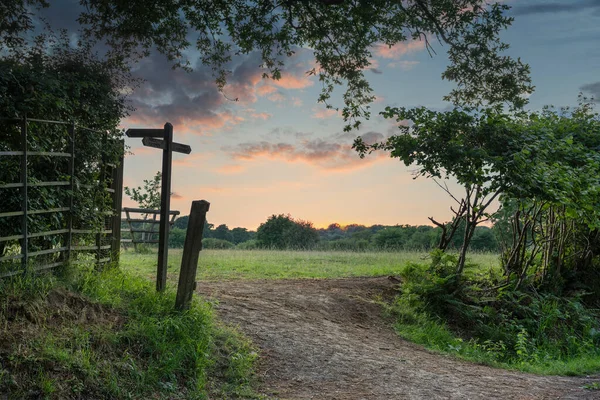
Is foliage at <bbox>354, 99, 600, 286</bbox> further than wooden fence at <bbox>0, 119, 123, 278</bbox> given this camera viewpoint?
Yes

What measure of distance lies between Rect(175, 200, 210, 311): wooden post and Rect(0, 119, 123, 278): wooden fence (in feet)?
6.68

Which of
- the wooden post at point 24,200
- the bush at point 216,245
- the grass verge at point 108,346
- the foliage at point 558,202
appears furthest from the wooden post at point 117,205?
the bush at point 216,245

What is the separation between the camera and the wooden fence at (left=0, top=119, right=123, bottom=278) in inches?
277

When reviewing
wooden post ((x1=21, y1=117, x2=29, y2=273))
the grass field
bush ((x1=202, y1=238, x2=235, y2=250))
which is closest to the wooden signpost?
wooden post ((x1=21, y1=117, x2=29, y2=273))

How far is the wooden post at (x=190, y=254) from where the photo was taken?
23.4ft

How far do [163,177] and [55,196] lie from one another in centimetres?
167

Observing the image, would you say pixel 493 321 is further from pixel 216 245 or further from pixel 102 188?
pixel 216 245

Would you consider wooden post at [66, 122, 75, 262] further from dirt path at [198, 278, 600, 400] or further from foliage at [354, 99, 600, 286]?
foliage at [354, 99, 600, 286]

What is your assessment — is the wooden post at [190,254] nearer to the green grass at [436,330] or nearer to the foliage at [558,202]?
the green grass at [436,330]

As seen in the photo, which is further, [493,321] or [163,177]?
[493,321]

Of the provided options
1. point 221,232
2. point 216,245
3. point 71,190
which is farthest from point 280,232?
point 71,190

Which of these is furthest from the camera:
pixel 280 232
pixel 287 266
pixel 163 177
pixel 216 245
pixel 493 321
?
pixel 280 232

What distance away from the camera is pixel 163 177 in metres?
8.13

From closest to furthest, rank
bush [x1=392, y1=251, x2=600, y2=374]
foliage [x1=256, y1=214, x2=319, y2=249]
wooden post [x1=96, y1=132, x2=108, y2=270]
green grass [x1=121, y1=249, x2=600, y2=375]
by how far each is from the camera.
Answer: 1. wooden post [x1=96, y1=132, x2=108, y2=270]
2. green grass [x1=121, y1=249, x2=600, y2=375]
3. bush [x1=392, y1=251, x2=600, y2=374]
4. foliage [x1=256, y1=214, x2=319, y2=249]
